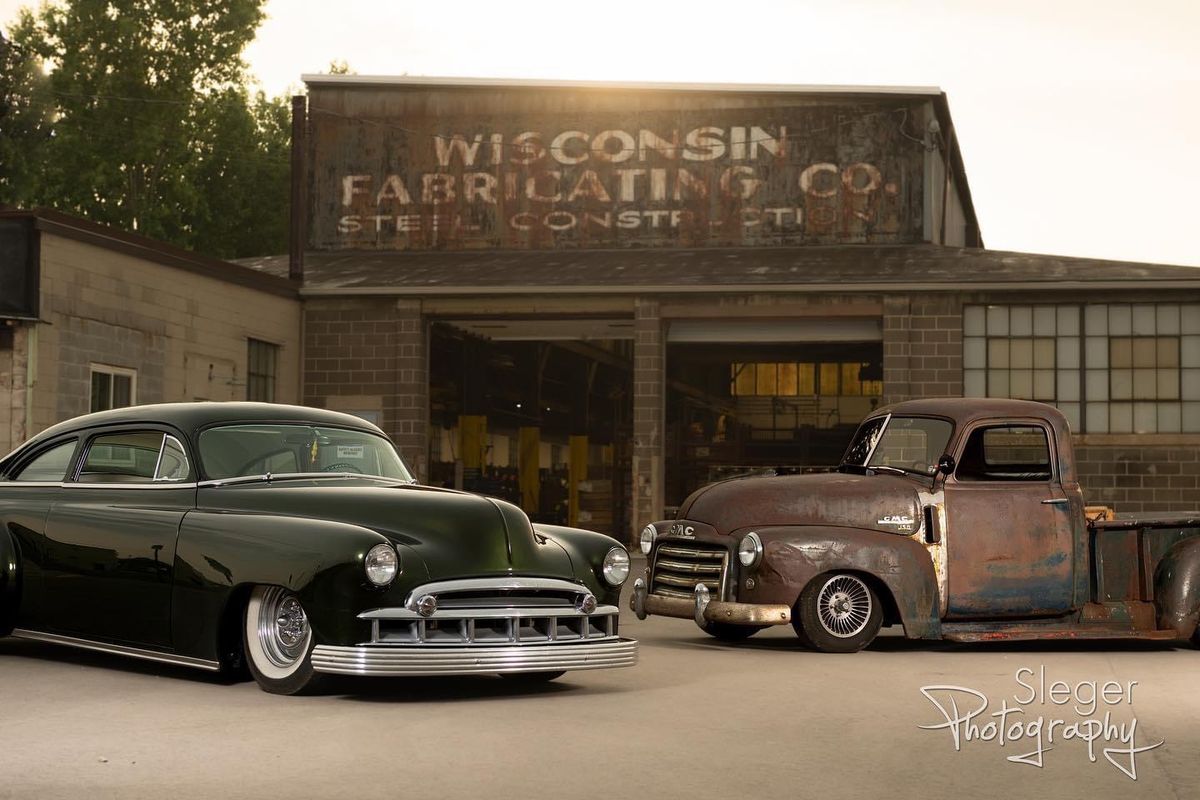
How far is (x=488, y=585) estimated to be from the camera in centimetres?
891

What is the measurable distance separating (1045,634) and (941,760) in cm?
519

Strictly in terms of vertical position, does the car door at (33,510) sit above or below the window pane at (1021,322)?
below

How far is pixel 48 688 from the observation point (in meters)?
9.35

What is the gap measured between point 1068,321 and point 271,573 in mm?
20752

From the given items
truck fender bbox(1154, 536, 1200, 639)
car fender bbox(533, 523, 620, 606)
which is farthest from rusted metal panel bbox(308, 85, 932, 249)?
car fender bbox(533, 523, 620, 606)

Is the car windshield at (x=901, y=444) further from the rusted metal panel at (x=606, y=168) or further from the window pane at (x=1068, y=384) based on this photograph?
the rusted metal panel at (x=606, y=168)

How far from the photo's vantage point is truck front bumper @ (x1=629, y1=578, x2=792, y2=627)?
Answer: 11.9 m

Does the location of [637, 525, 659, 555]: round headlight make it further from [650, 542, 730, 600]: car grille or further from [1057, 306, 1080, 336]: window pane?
[1057, 306, 1080, 336]: window pane

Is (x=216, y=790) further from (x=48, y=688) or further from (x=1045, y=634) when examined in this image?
(x=1045, y=634)

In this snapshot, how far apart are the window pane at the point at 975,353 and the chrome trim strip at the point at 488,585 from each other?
19484 mm

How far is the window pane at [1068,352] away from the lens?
2752cm

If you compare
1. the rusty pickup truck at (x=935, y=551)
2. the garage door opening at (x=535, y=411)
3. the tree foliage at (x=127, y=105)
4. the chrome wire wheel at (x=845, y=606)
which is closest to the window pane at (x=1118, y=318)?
the garage door opening at (x=535, y=411)

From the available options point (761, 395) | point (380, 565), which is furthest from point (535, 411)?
point (380, 565)

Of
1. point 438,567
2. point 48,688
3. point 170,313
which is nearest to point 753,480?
point 438,567
